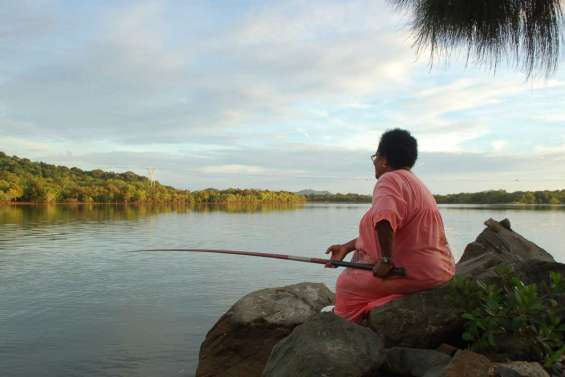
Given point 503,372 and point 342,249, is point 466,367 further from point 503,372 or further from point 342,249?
point 342,249

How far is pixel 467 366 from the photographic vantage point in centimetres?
291

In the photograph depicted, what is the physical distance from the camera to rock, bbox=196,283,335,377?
17.6 feet

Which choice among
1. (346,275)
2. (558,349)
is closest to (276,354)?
(346,275)

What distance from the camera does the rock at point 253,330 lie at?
5363 millimetres

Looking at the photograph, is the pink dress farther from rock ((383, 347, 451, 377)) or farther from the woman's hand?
rock ((383, 347, 451, 377))

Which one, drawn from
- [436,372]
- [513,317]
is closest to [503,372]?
[436,372]

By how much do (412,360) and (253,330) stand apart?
236 cm

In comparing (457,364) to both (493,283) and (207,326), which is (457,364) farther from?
(207,326)

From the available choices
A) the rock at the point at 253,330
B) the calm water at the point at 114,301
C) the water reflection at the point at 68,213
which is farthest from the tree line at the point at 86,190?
the rock at the point at 253,330

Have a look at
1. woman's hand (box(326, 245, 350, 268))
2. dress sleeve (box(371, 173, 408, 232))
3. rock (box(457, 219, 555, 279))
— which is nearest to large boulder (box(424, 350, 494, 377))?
dress sleeve (box(371, 173, 408, 232))

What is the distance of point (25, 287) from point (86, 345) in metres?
→ 5.27

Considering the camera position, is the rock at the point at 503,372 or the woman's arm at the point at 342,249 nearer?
the rock at the point at 503,372

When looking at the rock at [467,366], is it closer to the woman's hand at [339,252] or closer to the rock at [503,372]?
the rock at [503,372]

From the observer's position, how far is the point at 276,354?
11.8ft
